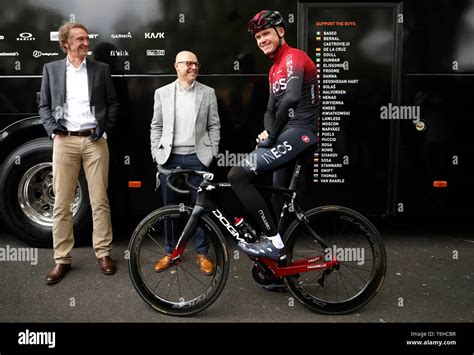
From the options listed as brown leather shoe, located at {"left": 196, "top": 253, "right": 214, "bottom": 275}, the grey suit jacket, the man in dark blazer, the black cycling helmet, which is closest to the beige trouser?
the man in dark blazer

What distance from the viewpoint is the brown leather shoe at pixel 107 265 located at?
488 centimetres

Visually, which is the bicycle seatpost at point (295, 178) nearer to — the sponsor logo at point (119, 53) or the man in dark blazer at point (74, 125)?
the man in dark blazer at point (74, 125)

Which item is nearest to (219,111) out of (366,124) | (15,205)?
(366,124)

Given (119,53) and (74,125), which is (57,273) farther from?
(119,53)

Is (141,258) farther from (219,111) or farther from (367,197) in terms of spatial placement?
(367,197)

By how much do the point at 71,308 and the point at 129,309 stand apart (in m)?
0.47

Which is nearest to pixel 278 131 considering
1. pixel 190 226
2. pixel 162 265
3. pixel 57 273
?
pixel 190 226

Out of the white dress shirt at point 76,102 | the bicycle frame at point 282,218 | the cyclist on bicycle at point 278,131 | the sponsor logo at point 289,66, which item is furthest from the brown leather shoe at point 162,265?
the sponsor logo at point 289,66

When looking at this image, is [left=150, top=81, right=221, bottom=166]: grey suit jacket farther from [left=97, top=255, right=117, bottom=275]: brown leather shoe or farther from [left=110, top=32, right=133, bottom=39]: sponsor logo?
[left=97, top=255, right=117, bottom=275]: brown leather shoe

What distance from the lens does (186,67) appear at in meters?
4.78
